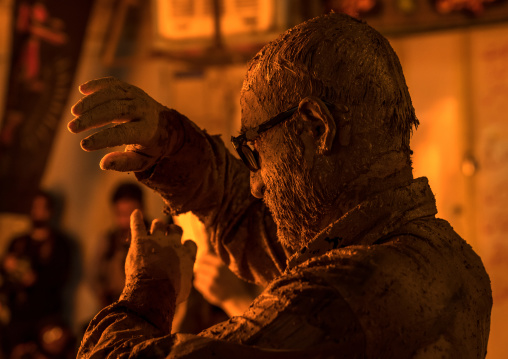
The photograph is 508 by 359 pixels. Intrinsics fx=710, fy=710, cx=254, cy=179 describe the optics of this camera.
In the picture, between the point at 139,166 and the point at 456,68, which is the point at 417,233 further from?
the point at 456,68

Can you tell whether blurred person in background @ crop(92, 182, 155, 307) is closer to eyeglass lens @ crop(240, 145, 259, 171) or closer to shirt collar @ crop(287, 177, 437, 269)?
eyeglass lens @ crop(240, 145, 259, 171)

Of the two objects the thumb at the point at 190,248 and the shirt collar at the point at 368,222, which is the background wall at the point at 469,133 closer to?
the thumb at the point at 190,248

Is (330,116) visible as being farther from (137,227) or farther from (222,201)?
(222,201)

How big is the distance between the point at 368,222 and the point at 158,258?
74 cm

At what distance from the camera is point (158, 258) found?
2348mm

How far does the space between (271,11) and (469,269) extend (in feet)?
16.3

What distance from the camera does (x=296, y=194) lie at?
214cm

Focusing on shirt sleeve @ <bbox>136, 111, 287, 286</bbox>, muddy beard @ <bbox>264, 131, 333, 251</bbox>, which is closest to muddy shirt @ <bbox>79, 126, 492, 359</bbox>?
muddy beard @ <bbox>264, 131, 333, 251</bbox>

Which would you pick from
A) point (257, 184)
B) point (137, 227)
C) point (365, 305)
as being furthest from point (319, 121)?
point (137, 227)

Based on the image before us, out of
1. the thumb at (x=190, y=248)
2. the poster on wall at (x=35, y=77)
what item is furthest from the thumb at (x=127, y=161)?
the poster on wall at (x=35, y=77)

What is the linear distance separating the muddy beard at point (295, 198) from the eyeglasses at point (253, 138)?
0.22ft

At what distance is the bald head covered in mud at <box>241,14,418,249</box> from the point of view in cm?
202

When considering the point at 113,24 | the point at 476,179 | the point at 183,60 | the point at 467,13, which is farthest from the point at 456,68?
the point at 113,24

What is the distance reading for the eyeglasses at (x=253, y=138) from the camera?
2.07 metres
